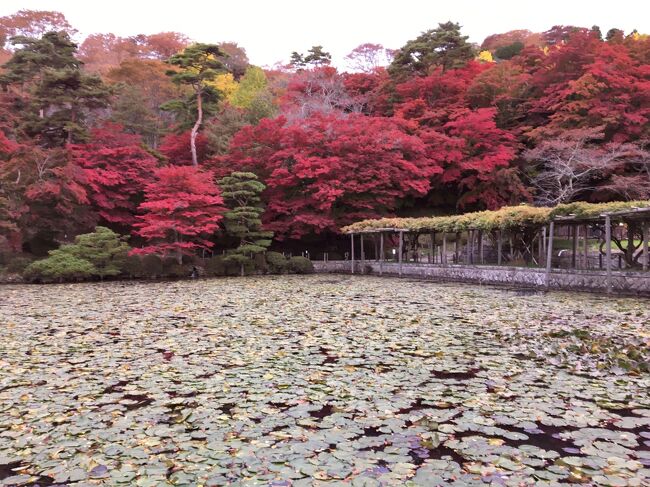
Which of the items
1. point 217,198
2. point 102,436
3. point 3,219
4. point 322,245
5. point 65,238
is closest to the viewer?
point 102,436

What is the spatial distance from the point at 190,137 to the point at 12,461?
2517 cm

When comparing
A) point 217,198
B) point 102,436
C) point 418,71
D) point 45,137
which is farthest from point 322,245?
point 102,436

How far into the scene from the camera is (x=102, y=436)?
152 inches

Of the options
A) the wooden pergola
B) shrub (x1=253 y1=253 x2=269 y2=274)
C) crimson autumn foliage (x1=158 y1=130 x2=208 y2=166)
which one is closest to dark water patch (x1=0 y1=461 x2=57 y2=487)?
the wooden pergola

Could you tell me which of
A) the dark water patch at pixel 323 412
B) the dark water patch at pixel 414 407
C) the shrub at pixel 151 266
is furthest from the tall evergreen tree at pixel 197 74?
the dark water patch at pixel 414 407

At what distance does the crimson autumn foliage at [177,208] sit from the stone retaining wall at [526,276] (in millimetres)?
8165

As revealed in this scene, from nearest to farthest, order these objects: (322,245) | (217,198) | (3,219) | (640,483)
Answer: (640,483) → (3,219) → (217,198) → (322,245)

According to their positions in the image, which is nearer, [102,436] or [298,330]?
[102,436]

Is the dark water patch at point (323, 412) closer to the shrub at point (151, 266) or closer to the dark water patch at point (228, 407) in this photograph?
the dark water patch at point (228, 407)

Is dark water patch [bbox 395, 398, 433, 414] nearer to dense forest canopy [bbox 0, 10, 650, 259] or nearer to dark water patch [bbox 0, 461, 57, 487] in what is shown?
dark water patch [bbox 0, 461, 57, 487]

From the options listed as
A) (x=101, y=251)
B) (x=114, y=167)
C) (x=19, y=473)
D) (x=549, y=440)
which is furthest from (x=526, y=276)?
(x=114, y=167)

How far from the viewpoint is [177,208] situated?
65.8 feet

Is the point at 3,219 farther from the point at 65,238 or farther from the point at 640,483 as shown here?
the point at 640,483

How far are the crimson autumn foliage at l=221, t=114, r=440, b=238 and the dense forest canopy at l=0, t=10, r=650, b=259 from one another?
3.7 inches
